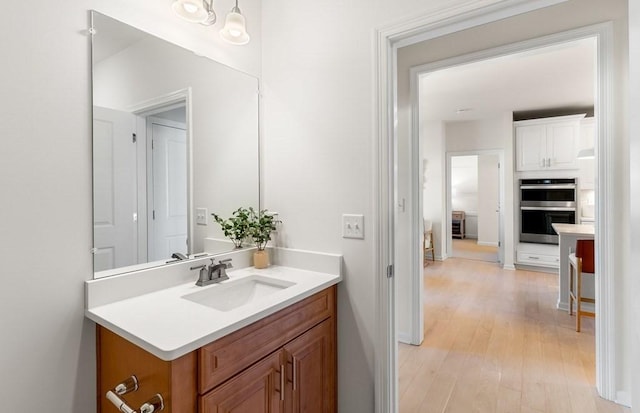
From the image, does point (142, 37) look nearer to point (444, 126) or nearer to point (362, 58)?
point (362, 58)

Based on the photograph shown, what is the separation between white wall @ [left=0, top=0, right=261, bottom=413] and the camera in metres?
1.07

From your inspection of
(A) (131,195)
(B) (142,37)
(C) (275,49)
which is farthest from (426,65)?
(A) (131,195)

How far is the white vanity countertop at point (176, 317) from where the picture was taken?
98cm

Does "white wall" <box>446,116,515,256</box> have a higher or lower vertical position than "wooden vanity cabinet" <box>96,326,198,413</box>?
higher

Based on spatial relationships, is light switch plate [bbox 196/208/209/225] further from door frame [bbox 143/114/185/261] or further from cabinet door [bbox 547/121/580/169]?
cabinet door [bbox 547/121/580/169]

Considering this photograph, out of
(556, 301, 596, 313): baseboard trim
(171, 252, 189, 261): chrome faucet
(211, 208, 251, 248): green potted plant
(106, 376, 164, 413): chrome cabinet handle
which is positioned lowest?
(556, 301, 596, 313): baseboard trim

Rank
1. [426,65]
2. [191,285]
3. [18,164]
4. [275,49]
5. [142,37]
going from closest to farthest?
[18,164] < [142,37] < [191,285] < [275,49] < [426,65]

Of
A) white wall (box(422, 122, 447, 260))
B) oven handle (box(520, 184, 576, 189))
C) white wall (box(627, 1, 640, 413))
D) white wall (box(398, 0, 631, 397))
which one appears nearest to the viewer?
white wall (box(627, 1, 640, 413))

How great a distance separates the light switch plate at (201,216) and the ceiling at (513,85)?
2.05 metres

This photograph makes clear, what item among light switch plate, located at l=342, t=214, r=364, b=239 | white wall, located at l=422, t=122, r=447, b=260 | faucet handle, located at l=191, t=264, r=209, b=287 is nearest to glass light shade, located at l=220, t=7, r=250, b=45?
light switch plate, located at l=342, t=214, r=364, b=239

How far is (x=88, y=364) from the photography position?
1233mm

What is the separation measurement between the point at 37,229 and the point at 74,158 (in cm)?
28

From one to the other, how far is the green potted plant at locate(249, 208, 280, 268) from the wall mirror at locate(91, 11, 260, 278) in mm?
137

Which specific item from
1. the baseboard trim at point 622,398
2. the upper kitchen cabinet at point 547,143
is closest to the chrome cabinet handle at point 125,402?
the baseboard trim at point 622,398
